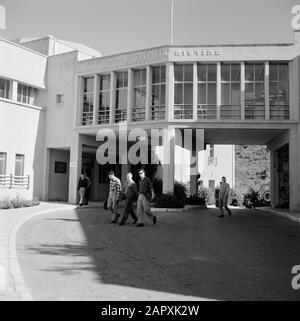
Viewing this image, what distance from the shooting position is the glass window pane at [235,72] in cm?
2308

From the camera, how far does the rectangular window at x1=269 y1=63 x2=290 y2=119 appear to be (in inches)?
887

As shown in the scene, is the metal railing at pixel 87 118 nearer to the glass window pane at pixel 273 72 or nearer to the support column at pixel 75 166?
the support column at pixel 75 166

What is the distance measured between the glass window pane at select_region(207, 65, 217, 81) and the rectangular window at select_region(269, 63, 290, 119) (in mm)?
2892

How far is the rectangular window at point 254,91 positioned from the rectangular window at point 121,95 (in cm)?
693

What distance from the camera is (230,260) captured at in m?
8.35

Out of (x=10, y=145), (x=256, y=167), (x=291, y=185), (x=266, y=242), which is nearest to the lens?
(x=266, y=242)

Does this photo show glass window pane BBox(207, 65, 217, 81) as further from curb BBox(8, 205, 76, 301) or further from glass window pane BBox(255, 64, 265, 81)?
curb BBox(8, 205, 76, 301)

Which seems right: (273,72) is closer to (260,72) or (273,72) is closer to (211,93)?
(260,72)

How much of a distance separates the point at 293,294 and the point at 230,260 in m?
2.41

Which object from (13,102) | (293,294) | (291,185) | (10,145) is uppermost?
(13,102)

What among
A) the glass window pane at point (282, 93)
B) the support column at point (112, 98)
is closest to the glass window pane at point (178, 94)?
the support column at point (112, 98)

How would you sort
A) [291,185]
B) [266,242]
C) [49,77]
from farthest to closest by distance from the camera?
[49,77], [291,185], [266,242]
